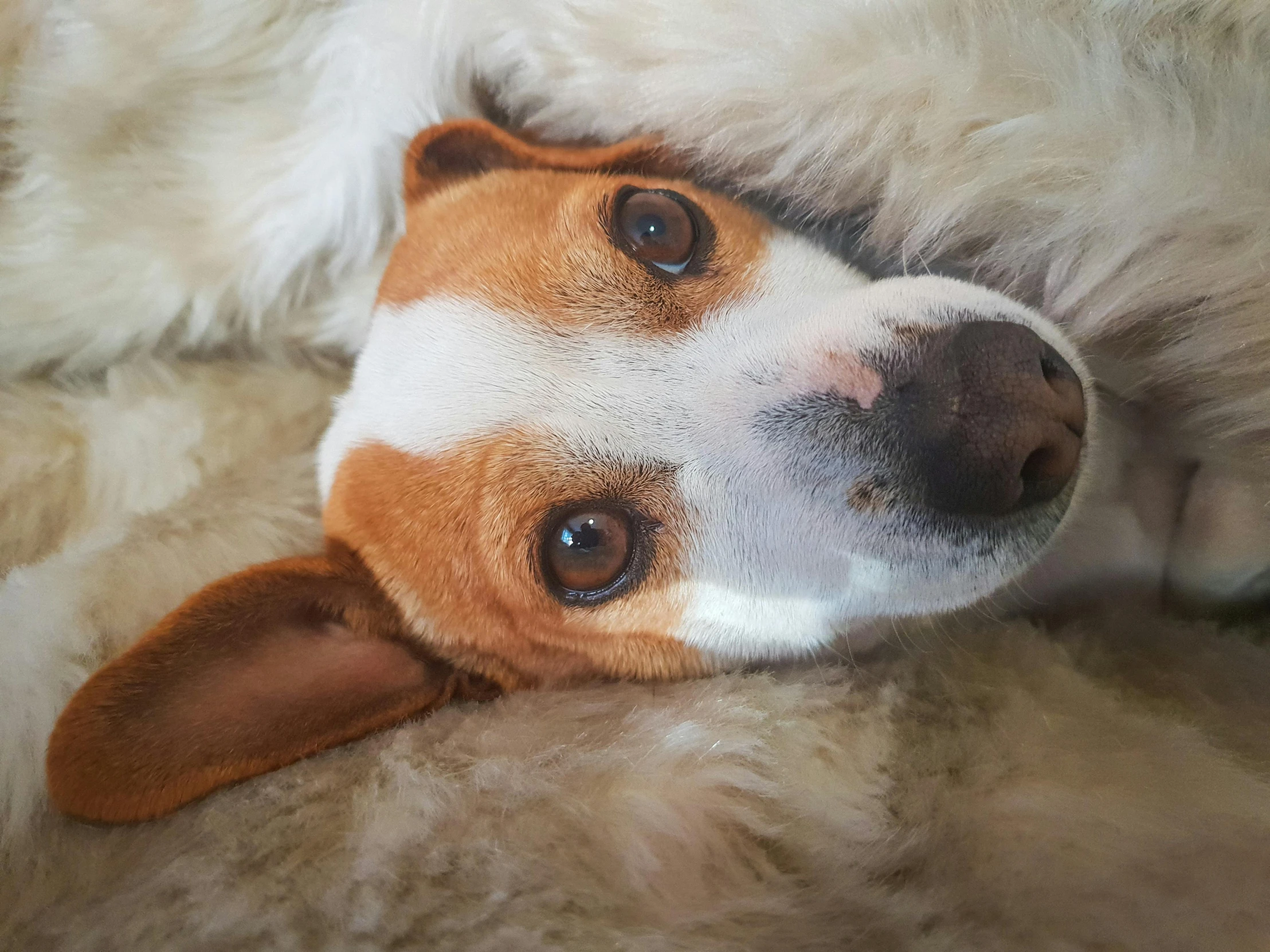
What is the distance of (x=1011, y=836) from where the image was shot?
59 cm

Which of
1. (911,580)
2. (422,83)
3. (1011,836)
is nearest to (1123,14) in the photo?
(911,580)

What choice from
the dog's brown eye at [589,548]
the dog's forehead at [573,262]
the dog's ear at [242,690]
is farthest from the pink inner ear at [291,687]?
the dog's forehead at [573,262]

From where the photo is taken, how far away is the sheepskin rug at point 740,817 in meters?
0.58

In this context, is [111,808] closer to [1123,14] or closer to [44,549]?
[44,549]

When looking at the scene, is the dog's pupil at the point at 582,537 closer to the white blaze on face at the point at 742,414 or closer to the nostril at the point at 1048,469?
the white blaze on face at the point at 742,414

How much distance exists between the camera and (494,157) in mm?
1164

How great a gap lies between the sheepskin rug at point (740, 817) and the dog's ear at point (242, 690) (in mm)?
38

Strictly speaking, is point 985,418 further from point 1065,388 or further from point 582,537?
point 582,537

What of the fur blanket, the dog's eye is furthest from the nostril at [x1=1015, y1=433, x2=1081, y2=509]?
the dog's eye

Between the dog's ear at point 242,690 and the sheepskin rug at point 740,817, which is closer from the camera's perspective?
the sheepskin rug at point 740,817

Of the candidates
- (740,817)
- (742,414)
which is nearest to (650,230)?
(742,414)

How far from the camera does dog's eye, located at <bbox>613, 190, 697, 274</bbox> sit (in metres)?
0.96

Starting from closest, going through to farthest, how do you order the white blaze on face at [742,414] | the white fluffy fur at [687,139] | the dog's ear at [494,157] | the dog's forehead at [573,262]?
the white fluffy fur at [687,139], the white blaze on face at [742,414], the dog's forehead at [573,262], the dog's ear at [494,157]

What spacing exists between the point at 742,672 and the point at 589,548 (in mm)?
238
